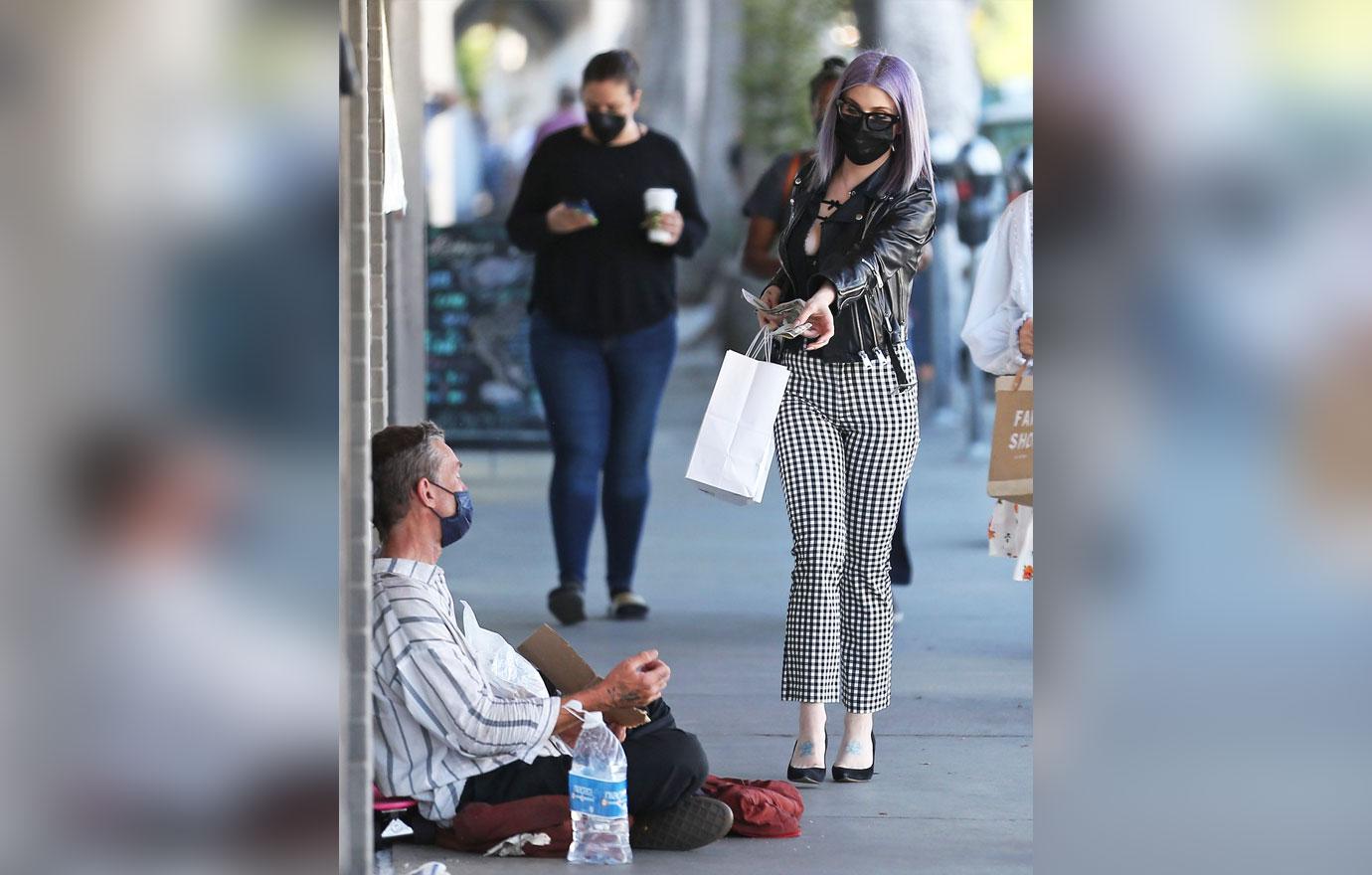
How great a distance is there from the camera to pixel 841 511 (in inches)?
201

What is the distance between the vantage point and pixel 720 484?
16.2ft

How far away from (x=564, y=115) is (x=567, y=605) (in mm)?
7805

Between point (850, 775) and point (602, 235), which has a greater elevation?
point (602, 235)

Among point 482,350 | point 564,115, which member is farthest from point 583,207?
point 564,115

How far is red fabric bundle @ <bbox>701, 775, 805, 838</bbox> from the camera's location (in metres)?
4.56

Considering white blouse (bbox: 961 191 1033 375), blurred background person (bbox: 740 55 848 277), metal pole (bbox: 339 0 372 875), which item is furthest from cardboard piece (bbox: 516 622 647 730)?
blurred background person (bbox: 740 55 848 277)

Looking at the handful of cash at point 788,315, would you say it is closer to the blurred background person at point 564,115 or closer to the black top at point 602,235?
the black top at point 602,235

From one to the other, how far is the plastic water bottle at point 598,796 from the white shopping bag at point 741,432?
0.82m

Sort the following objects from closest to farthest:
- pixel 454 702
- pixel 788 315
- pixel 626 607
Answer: pixel 454 702 → pixel 788 315 → pixel 626 607

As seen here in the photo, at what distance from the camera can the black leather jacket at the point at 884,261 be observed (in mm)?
4973

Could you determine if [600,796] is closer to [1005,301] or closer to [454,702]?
[454,702]
